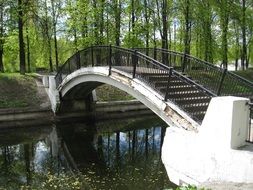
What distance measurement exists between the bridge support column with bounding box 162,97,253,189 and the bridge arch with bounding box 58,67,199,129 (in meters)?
2.28

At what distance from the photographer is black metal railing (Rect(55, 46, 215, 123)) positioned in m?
10.7

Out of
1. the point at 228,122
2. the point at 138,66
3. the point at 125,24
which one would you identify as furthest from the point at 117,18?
the point at 228,122

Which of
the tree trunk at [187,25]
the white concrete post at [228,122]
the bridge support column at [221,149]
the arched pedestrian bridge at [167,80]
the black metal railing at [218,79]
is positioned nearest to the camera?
the bridge support column at [221,149]

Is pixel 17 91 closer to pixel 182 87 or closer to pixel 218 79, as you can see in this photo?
pixel 182 87

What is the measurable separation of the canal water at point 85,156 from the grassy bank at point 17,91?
1.80m

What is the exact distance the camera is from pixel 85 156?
50.7 feet

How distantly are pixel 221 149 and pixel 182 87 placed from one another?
15.7 feet

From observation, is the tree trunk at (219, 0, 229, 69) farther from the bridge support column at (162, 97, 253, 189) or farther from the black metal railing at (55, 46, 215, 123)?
the bridge support column at (162, 97, 253, 189)

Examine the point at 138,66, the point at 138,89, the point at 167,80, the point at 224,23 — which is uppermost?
the point at 224,23

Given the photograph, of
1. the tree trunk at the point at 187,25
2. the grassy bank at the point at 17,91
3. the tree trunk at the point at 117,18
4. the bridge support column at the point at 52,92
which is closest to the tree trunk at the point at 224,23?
the tree trunk at the point at 187,25

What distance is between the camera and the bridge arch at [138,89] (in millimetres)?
10273

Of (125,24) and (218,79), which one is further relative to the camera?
(125,24)

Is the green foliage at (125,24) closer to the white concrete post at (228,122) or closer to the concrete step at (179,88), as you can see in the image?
the concrete step at (179,88)

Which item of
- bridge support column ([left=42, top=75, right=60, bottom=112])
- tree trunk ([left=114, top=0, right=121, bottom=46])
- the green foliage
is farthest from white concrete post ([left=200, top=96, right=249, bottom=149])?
tree trunk ([left=114, top=0, right=121, bottom=46])
